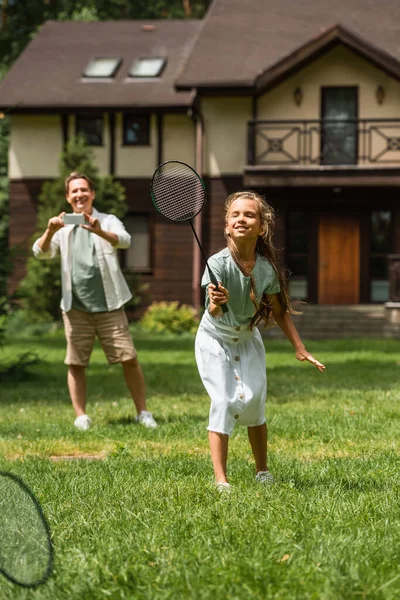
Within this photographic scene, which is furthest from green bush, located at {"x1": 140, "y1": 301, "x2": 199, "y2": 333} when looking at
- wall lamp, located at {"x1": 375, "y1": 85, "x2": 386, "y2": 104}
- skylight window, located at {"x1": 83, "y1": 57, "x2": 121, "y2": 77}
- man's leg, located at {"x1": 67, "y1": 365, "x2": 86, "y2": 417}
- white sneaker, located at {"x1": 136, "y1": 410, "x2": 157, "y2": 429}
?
white sneaker, located at {"x1": 136, "y1": 410, "x2": 157, "y2": 429}

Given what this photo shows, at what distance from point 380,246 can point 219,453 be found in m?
21.0

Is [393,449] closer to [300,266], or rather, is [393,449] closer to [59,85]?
[300,266]

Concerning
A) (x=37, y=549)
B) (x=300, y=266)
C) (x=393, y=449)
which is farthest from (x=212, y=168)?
(x=37, y=549)

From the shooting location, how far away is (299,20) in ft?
89.9

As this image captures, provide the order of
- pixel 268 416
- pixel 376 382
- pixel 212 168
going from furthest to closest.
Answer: pixel 212 168 → pixel 376 382 → pixel 268 416

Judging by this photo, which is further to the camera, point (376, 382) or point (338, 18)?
point (338, 18)

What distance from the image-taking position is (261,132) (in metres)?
25.0

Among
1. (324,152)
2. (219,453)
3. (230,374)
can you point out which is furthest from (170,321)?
(219,453)

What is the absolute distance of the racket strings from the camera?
5.11 m

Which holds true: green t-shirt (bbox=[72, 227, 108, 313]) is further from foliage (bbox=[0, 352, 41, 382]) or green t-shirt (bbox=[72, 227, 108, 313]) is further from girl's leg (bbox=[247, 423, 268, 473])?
foliage (bbox=[0, 352, 41, 382])

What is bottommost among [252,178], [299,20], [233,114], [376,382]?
[376,382]

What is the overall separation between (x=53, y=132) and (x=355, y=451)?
21.8 metres

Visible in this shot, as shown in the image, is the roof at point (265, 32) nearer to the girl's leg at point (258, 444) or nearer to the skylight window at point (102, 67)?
the skylight window at point (102, 67)

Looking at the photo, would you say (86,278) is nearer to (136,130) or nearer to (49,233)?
(49,233)
